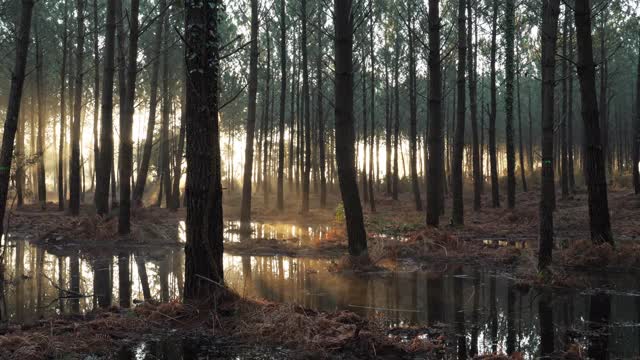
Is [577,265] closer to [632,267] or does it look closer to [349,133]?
[632,267]

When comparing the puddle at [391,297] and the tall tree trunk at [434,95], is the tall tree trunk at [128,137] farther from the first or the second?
the tall tree trunk at [434,95]

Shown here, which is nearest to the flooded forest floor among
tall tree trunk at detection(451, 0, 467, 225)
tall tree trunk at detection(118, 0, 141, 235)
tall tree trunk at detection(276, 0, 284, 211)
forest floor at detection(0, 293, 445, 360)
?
forest floor at detection(0, 293, 445, 360)

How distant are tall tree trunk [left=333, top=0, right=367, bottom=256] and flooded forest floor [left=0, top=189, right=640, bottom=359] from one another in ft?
3.79

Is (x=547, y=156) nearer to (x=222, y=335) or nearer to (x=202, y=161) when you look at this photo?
(x=202, y=161)

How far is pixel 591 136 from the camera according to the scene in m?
10.3

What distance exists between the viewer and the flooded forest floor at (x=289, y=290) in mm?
4855

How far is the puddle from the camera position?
17.1ft

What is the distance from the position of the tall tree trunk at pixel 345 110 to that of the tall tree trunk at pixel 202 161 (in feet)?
12.9

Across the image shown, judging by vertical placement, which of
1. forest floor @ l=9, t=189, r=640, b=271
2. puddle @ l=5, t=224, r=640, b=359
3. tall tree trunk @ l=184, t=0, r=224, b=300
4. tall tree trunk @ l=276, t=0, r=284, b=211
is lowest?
puddle @ l=5, t=224, r=640, b=359

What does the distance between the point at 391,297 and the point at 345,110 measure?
398 centimetres

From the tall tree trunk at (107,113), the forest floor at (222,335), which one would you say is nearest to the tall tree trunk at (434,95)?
the tall tree trunk at (107,113)

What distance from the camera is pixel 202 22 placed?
6.20m

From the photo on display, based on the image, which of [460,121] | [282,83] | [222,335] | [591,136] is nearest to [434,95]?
[460,121]

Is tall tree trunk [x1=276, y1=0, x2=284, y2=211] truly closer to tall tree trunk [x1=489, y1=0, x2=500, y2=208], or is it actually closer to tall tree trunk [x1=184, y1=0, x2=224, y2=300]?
tall tree trunk [x1=489, y1=0, x2=500, y2=208]
